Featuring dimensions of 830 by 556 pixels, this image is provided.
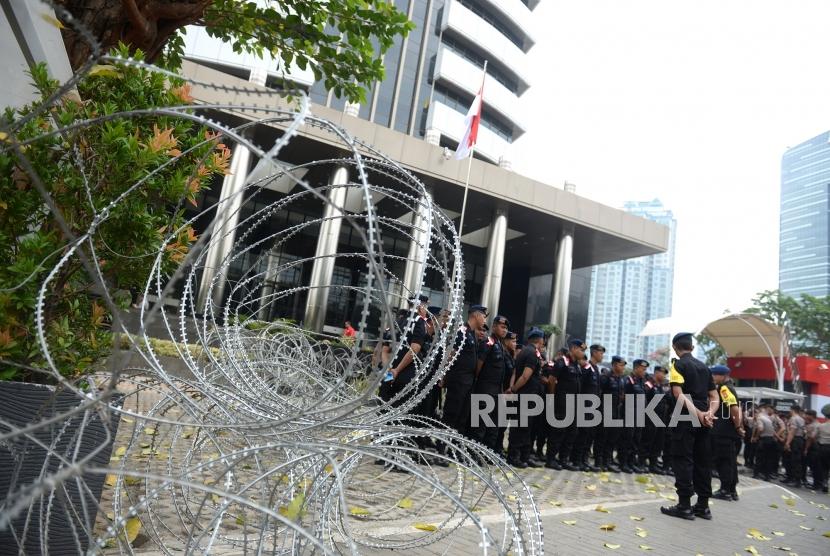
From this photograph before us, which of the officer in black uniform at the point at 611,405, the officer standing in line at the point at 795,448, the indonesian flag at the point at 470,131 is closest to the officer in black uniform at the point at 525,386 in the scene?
the officer in black uniform at the point at 611,405

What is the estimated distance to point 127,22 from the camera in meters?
4.57

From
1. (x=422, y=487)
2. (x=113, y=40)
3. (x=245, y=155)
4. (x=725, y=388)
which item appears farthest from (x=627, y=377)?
(x=245, y=155)

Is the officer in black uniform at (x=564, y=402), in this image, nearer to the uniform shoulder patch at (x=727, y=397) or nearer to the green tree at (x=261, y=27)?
the uniform shoulder patch at (x=727, y=397)

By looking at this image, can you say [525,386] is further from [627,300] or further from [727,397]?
[627,300]

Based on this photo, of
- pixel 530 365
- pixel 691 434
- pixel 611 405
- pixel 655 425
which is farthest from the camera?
pixel 655 425

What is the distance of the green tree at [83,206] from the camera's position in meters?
2.79

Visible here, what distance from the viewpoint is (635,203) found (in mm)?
145750

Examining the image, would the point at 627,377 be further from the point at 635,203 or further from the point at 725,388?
the point at 635,203

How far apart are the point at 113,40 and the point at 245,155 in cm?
1732

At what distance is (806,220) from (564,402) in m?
129

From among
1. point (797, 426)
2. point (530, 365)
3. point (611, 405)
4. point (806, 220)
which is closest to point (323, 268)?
point (611, 405)

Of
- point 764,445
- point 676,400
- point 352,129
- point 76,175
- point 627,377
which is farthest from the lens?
point 352,129

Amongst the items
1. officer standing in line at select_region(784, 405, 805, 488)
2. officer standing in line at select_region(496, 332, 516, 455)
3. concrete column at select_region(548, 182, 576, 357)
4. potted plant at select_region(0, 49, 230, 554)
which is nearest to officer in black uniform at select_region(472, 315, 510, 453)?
officer standing in line at select_region(496, 332, 516, 455)

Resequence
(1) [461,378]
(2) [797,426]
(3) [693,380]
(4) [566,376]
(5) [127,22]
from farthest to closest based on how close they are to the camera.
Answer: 1. (2) [797,426]
2. (4) [566,376]
3. (1) [461,378]
4. (3) [693,380]
5. (5) [127,22]
